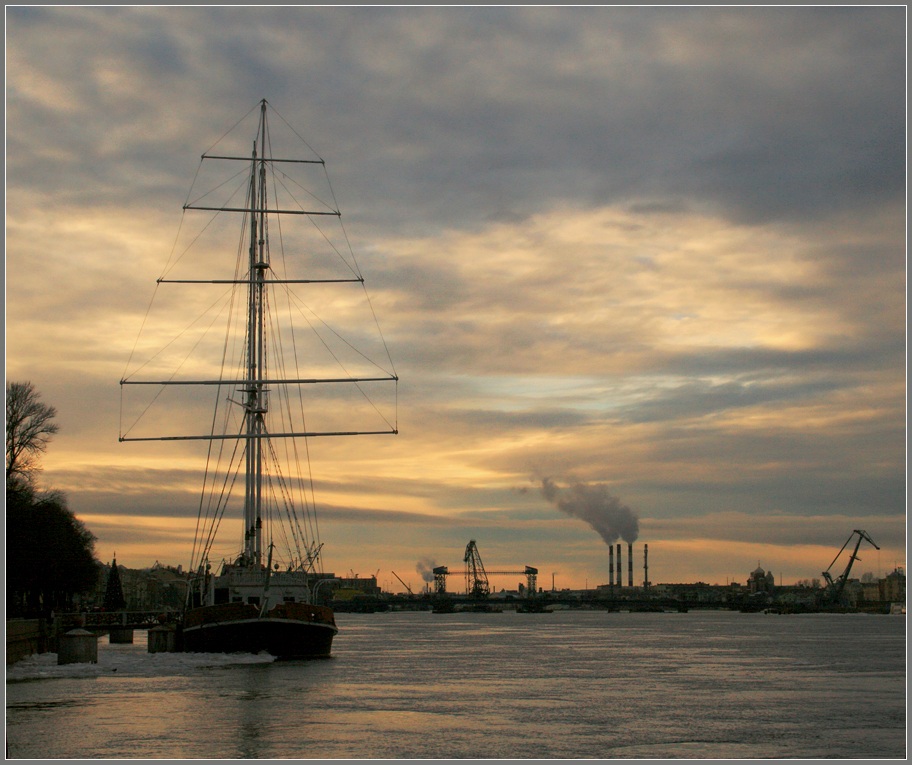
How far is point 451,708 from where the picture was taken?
3719cm

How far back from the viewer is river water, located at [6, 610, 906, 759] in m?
28.8

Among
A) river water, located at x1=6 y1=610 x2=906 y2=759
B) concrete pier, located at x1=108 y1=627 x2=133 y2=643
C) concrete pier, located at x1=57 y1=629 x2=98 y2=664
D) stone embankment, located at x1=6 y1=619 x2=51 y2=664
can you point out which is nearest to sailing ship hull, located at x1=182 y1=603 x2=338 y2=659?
river water, located at x1=6 y1=610 x2=906 y2=759

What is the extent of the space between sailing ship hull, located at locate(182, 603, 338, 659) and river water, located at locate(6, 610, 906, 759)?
2.94 ft

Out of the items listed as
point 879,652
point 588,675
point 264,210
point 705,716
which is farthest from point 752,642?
point 705,716

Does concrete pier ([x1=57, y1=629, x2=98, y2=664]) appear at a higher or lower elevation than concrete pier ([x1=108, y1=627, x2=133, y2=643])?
higher

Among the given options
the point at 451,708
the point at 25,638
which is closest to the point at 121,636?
the point at 25,638

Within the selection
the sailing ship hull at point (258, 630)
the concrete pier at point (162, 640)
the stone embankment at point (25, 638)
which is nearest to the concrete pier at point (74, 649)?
the stone embankment at point (25, 638)

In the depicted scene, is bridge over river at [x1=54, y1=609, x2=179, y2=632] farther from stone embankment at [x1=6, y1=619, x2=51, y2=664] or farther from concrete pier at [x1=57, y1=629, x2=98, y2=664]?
concrete pier at [x1=57, y1=629, x2=98, y2=664]

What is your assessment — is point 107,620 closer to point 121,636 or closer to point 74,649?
point 121,636

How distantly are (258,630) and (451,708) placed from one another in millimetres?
21562

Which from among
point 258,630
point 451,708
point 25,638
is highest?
point 258,630

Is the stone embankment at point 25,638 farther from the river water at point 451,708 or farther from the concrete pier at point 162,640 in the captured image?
the concrete pier at point 162,640

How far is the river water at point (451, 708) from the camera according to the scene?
2878cm

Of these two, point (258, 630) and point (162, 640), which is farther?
point (162, 640)
